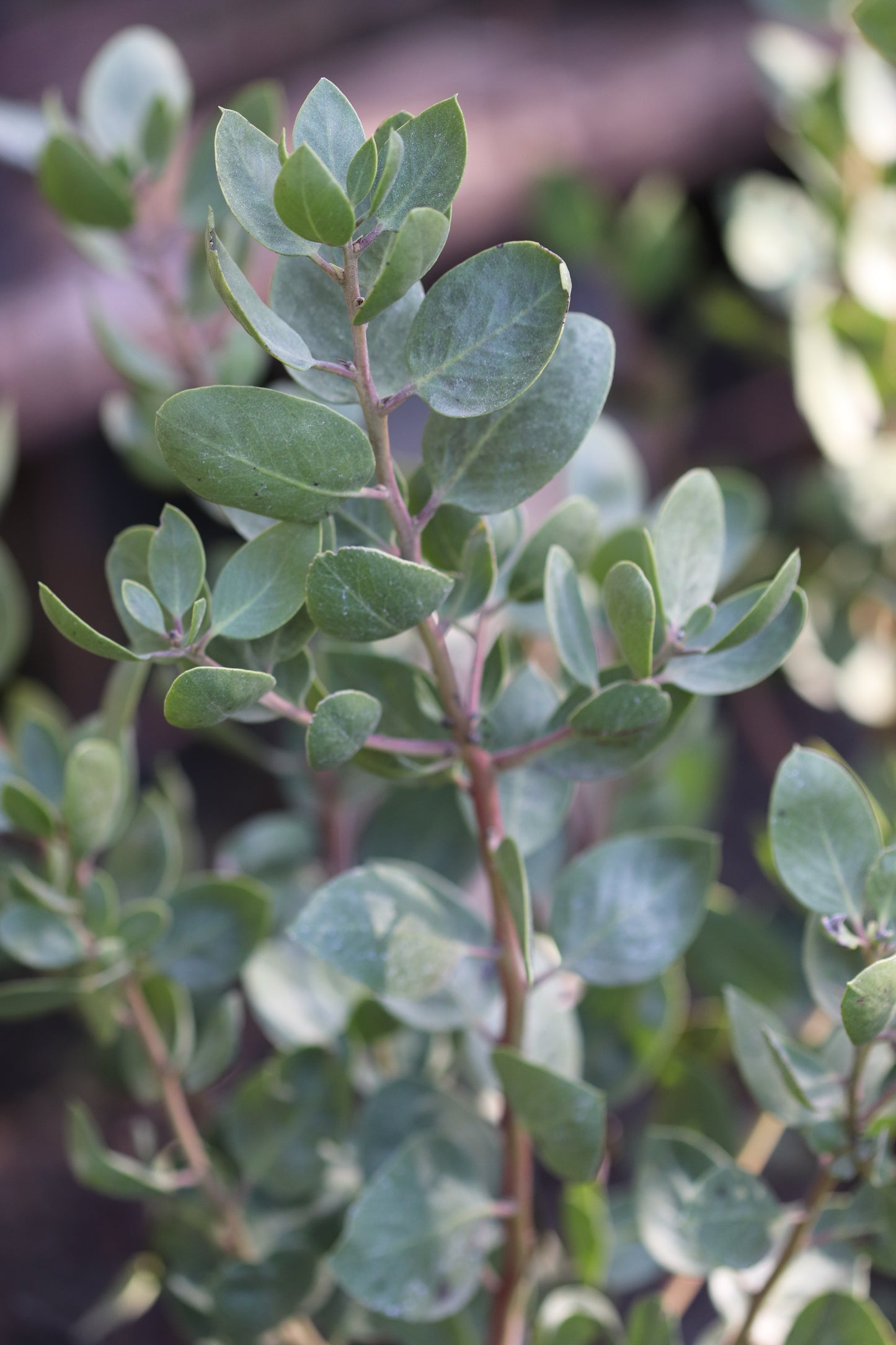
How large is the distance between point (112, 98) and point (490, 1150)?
21.2 inches

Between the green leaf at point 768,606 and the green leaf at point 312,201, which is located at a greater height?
the green leaf at point 312,201

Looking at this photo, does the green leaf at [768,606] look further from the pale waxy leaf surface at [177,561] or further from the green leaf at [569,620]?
the pale waxy leaf surface at [177,561]

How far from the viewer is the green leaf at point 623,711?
1.22 feet

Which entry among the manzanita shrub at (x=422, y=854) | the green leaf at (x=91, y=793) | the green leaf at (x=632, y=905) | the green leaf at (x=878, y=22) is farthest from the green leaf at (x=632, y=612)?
the green leaf at (x=878, y=22)

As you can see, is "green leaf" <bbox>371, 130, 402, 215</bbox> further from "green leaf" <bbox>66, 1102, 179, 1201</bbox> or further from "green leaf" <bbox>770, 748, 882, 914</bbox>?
"green leaf" <bbox>66, 1102, 179, 1201</bbox>

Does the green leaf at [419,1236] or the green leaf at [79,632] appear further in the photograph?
the green leaf at [419,1236]

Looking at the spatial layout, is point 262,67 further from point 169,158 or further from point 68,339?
point 169,158

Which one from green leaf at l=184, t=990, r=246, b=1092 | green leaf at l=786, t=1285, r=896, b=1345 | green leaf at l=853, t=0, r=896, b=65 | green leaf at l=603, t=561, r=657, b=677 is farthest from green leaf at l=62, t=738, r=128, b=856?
green leaf at l=853, t=0, r=896, b=65

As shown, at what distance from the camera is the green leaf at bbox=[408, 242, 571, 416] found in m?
0.33

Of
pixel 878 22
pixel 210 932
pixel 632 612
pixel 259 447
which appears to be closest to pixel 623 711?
pixel 632 612

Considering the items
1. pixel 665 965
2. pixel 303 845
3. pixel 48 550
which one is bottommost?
pixel 48 550

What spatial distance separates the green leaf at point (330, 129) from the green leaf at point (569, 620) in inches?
5.0

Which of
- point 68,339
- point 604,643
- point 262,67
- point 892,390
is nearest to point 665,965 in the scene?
point 604,643

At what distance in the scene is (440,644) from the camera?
0.38 metres
